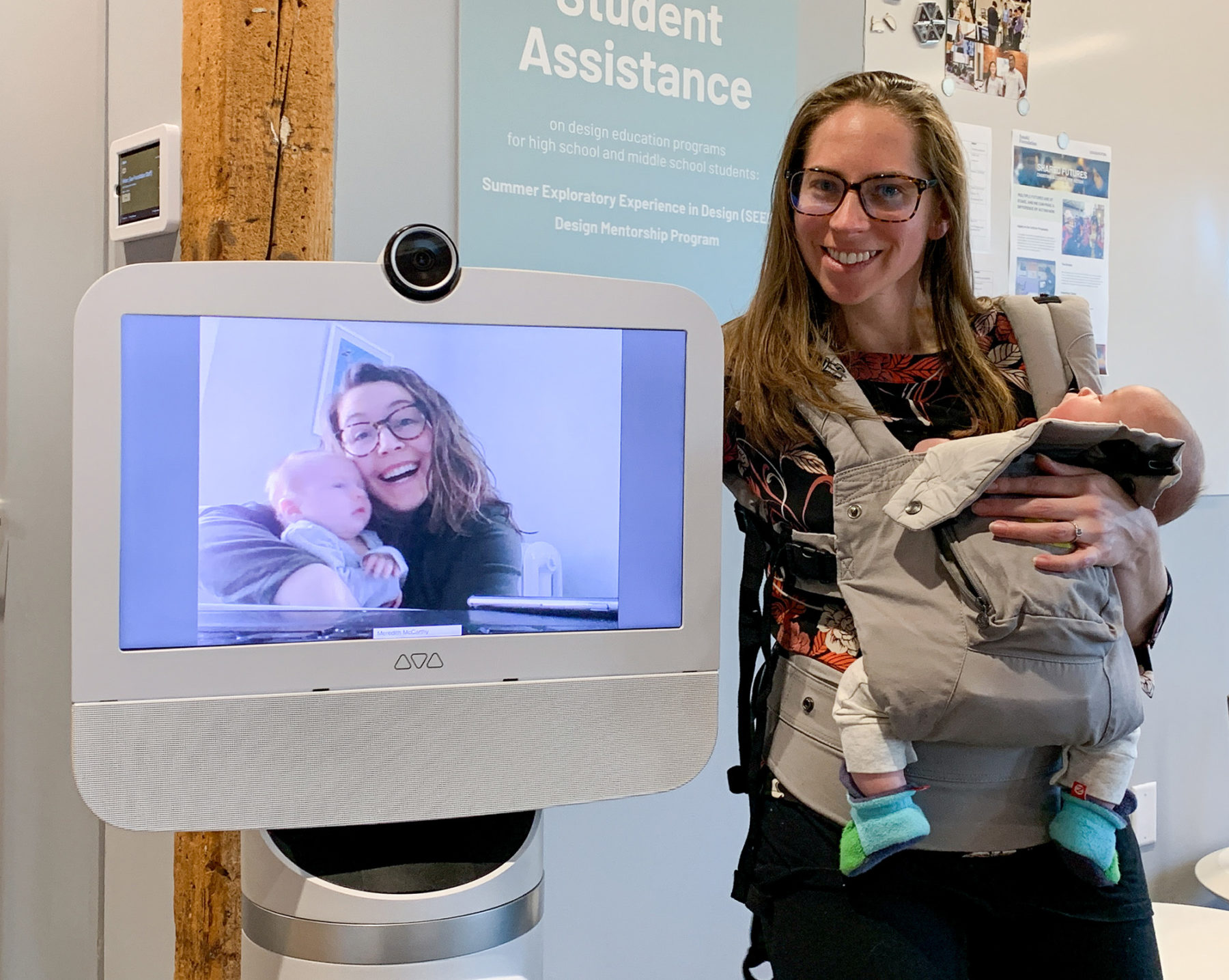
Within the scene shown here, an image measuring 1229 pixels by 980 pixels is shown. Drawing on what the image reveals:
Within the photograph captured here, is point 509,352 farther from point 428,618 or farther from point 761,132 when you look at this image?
point 761,132

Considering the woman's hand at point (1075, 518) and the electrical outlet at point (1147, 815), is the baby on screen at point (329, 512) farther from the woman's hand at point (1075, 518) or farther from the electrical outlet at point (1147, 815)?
the electrical outlet at point (1147, 815)

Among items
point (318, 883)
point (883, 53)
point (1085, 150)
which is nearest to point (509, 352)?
point (318, 883)

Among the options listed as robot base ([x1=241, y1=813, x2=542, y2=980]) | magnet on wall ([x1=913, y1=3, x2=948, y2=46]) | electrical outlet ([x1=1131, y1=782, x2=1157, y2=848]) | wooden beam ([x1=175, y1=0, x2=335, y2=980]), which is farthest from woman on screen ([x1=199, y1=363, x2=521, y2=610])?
electrical outlet ([x1=1131, y1=782, x2=1157, y2=848])

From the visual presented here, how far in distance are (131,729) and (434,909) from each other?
31cm

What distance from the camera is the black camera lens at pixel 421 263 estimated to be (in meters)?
1.00

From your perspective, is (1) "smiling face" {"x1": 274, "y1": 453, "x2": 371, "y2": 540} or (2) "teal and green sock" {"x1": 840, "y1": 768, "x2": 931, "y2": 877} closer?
(1) "smiling face" {"x1": 274, "y1": 453, "x2": 371, "y2": 540}

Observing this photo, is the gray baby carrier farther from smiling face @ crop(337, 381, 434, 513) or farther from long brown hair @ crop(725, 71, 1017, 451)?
smiling face @ crop(337, 381, 434, 513)

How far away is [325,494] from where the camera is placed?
98 centimetres

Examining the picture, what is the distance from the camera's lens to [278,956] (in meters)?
1.03

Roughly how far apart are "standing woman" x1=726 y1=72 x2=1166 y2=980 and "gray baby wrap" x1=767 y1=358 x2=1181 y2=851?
0.06 ft

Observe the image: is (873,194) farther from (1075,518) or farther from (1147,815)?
(1147,815)

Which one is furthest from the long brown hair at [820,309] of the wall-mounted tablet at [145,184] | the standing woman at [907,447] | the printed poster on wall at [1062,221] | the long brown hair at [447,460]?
the printed poster on wall at [1062,221]

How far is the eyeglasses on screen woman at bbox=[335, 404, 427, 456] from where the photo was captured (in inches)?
38.9

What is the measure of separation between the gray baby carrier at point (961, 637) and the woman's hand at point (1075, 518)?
0.01m
